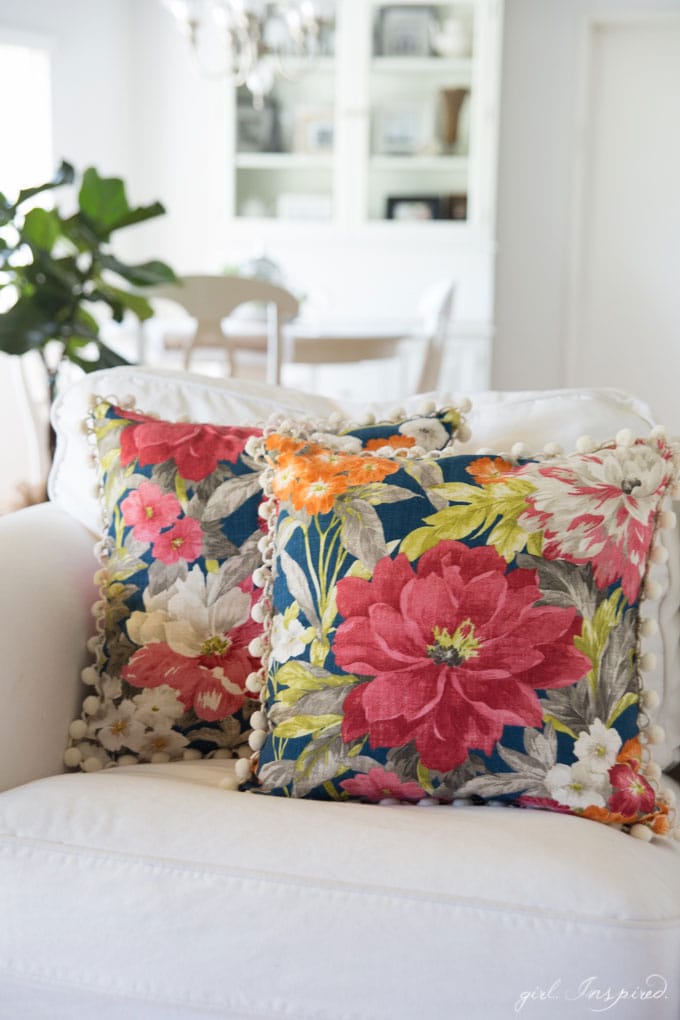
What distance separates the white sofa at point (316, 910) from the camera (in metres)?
0.84

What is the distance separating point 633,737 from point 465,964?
288 mm

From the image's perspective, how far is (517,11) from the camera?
4727mm

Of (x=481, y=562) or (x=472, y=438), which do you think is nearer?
(x=481, y=562)

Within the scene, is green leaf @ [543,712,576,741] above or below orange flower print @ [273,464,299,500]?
below

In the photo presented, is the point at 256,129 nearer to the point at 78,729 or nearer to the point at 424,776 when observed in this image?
the point at 78,729

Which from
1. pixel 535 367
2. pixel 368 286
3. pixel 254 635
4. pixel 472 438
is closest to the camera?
pixel 254 635

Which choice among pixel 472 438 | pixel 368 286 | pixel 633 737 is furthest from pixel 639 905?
pixel 368 286

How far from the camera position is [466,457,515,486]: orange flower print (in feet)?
3.57

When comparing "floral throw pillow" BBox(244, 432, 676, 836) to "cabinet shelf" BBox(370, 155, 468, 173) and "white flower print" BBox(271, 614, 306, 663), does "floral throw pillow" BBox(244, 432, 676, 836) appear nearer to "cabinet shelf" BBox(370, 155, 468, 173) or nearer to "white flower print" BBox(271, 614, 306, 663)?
"white flower print" BBox(271, 614, 306, 663)

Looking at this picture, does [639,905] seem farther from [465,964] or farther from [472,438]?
[472,438]

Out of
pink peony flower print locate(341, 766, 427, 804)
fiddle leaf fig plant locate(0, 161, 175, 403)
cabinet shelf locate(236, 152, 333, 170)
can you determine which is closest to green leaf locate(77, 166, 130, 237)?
fiddle leaf fig plant locate(0, 161, 175, 403)

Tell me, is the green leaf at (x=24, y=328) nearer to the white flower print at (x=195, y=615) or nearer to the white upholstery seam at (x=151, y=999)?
the white flower print at (x=195, y=615)

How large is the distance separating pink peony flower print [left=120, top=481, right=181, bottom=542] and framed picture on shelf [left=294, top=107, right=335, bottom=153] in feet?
12.4

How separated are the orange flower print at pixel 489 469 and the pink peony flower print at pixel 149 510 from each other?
13.4 inches
